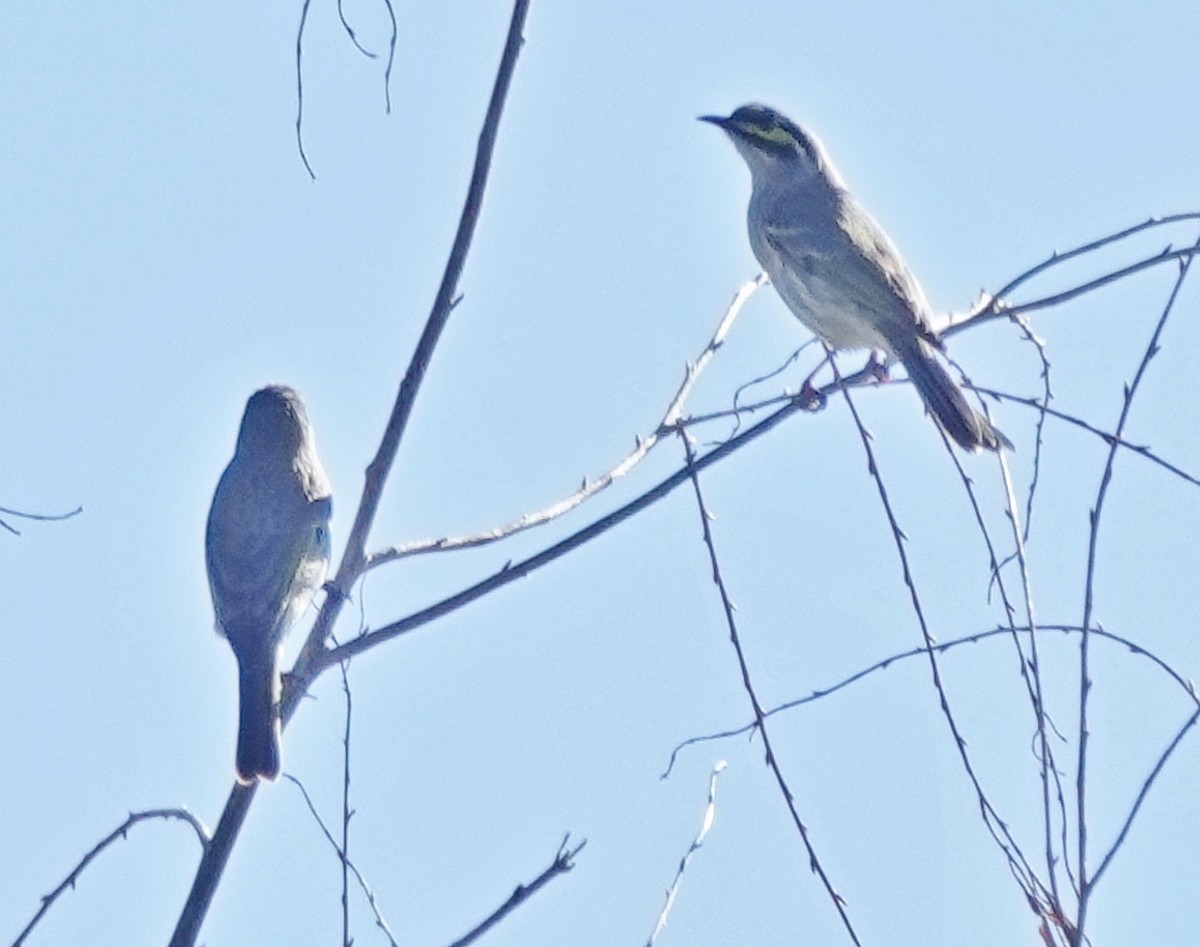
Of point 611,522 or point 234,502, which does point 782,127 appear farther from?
point 611,522

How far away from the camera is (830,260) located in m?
7.31

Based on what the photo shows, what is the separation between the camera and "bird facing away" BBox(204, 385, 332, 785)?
6324mm

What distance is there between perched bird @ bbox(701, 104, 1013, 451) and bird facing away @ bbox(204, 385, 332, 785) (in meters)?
1.95

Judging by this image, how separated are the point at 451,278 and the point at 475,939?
4.27 feet

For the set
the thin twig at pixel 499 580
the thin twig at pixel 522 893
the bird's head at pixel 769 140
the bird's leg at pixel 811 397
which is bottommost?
the thin twig at pixel 522 893

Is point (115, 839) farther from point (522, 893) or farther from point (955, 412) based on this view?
point (955, 412)

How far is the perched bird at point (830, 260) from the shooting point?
6.65m

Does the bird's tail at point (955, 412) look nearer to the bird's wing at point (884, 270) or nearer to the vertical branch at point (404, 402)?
the bird's wing at point (884, 270)

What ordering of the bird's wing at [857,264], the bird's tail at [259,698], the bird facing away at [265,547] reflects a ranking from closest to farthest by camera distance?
1. the bird's tail at [259,698]
2. the bird facing away at [265,547]
3. the bird's wing at [857,264]

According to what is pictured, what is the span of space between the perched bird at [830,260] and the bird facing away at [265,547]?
195cm

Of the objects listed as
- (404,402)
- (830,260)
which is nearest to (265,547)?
(830,260)

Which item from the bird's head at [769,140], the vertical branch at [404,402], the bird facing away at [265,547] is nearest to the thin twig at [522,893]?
the vertical branch at [404,402]

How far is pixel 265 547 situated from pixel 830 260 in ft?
7.58

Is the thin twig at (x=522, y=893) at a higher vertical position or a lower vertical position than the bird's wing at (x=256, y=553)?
lower
